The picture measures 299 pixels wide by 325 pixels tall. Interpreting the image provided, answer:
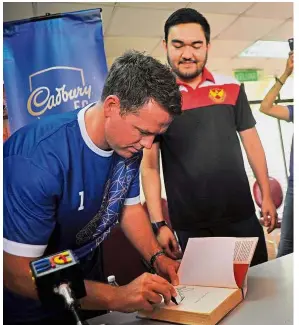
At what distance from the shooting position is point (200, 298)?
0.94 m

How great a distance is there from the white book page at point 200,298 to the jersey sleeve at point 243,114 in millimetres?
655

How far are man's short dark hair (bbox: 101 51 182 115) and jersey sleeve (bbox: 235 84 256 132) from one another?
47 centimetres

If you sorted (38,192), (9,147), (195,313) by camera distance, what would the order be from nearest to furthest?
(195,313) → (38,192) → (9,147)

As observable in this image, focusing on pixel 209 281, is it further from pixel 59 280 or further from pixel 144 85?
pixel 144 85

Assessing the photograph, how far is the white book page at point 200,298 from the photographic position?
0.87 m

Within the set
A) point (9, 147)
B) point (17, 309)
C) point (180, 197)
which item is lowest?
point (17, 309)

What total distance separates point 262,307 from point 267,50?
1058 mm

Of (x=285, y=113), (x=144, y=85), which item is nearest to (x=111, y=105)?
(x=144, y=85)

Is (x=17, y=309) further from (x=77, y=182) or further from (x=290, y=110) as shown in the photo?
(x=290, y=110)

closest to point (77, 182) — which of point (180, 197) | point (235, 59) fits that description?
point (180, 197)

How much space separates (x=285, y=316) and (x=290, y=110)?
826mm

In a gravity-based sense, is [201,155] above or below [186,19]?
below

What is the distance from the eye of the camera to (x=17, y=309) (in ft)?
3.73

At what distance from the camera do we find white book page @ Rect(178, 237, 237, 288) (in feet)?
3.33
